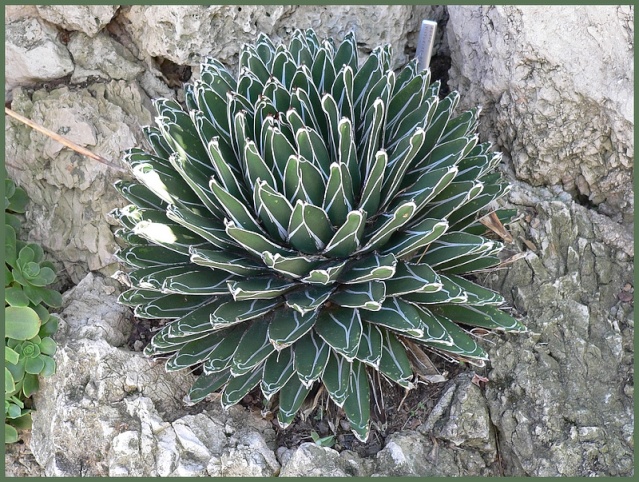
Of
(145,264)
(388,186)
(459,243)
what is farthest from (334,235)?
(145,264)

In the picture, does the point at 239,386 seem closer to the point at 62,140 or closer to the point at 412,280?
the point at 412,280

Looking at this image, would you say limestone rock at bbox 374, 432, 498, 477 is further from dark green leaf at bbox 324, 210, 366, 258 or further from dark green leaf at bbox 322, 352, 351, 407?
dark green leaf at bbox 324, 210, 366, 258

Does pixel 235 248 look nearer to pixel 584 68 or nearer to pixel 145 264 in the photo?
pixel 145 264

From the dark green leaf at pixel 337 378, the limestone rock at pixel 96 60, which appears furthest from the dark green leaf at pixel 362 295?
the limestone rock at pixel 96 60

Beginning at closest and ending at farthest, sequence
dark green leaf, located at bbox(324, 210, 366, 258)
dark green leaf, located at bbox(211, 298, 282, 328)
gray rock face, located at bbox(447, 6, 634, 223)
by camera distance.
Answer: dark green leaf, located at bbox(324, 210, 366, 258) → dark green leaf, located at bbox(211, 298, 282, 328) → gray rock face, located at bbox(447, 6, 634, 223)

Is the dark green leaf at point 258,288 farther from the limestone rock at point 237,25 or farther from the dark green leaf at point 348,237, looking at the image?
the limestone rock at point 237,25

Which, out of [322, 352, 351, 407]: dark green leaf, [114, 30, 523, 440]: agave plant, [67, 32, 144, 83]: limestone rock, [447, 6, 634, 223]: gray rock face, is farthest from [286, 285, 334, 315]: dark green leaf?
[67, 32, 144, 83]: limestone rock

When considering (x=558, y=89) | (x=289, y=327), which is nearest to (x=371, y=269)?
(x=289, y=327)
